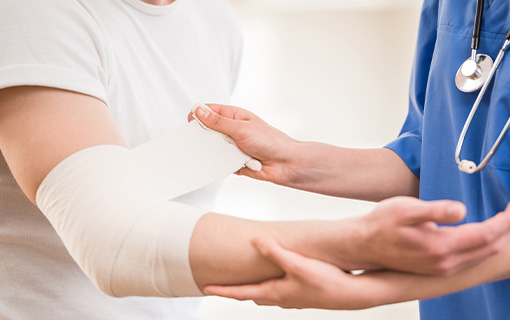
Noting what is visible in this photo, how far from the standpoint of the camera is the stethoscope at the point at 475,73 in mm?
860

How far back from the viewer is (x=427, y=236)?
0.61 metres

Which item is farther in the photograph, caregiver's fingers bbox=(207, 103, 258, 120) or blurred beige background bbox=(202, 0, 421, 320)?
blurred beige background bbox=(202, 0, 421, 320)

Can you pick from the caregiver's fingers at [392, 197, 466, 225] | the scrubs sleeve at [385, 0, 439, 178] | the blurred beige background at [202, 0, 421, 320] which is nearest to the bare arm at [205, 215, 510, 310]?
the caregiver's fingers at [392, 197, 466, 225]

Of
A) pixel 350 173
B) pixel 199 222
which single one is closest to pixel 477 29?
pixel 350 173

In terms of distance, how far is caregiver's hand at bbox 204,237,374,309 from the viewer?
2.18 ft

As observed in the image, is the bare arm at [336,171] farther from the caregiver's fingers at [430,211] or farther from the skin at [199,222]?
the caregiver's fingers at [430,211]

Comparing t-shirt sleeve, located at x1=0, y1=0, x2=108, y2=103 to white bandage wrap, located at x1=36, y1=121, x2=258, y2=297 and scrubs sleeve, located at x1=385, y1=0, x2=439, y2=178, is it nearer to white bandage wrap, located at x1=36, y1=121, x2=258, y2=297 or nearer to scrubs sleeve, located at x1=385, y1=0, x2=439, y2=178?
white bandage wrap, located at x1=36, y1=121, x2=258, y2=297

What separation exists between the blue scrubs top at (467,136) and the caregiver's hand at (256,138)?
262 mm

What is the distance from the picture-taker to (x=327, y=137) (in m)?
3.04

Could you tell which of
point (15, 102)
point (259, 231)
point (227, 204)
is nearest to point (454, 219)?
point (259, 231)

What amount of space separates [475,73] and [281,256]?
1.54ft

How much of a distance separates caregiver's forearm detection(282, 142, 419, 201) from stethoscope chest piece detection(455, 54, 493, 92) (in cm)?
24

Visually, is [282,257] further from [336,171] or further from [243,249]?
[336,171]

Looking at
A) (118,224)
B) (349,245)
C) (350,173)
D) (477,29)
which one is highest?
(477,29)
